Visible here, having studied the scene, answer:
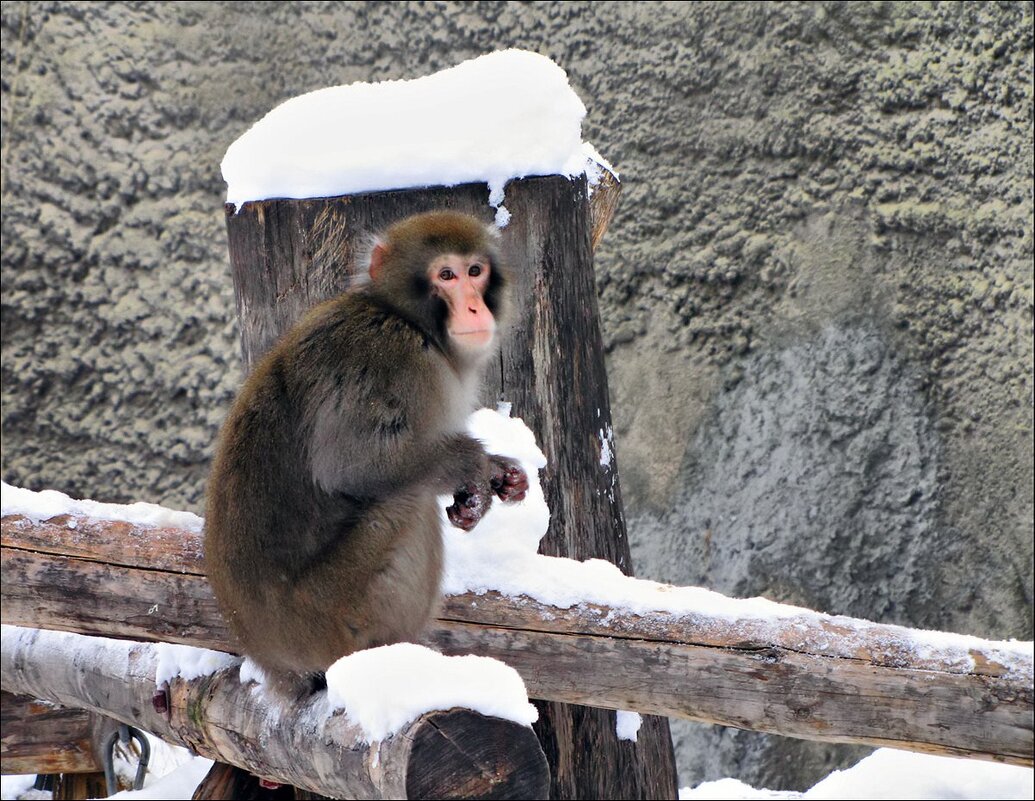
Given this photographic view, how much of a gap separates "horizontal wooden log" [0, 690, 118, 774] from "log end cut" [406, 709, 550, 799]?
7.51 feet

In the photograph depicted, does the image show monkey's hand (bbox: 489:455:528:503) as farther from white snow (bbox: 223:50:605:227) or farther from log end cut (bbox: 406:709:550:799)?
log end cut (bbox: 406:709:550:799)

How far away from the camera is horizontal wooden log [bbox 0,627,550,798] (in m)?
2.07

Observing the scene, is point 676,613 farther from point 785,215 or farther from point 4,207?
point 4,207

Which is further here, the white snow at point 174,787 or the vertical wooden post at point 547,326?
the white snow at point 174,787

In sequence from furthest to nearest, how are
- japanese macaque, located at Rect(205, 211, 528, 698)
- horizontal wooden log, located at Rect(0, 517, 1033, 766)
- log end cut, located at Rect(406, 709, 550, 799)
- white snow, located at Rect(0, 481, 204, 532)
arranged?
white snow, located at Rect(0, 481, 204, 532) < japanese macaque, located at Rect(205, 211, 528, 698) < horizontal wooden log, located at Rect(0, 517, 1033, 766) < log end cut, located at Rect(406, 709, 550, 799)

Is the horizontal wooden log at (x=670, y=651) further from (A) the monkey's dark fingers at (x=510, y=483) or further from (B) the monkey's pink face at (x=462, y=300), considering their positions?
(B) the monkey's pink face at (x=462, y=300)

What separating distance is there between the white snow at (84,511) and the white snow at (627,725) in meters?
1.11

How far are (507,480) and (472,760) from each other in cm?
108

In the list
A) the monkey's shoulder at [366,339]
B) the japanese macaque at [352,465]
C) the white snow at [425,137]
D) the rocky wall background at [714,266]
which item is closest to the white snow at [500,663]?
the japanese macaque at [352,465]

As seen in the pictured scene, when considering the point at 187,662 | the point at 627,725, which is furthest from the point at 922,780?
the point at 187,662

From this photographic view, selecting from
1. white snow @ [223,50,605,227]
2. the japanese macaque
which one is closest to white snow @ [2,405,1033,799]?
the japanese macaque

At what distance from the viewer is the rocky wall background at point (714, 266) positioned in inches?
196

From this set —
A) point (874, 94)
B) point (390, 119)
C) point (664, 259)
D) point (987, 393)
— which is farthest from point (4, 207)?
point (987, 393)

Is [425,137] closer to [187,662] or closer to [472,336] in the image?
[472,336]
